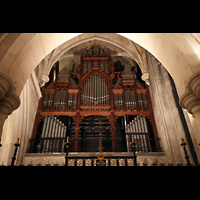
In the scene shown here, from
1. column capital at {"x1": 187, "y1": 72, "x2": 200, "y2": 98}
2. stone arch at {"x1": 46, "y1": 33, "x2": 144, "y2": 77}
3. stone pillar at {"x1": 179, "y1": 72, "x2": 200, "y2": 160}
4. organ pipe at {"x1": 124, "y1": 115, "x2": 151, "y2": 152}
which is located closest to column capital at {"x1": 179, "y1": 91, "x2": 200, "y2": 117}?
stone pillar at {"x1": 179, "y1": 72, "x2": 200, "y2": 160}

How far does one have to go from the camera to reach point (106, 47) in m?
13.7

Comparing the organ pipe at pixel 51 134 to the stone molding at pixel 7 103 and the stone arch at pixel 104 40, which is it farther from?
the stone molding at pixel 7 103

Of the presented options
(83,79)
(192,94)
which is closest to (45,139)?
(83,79)

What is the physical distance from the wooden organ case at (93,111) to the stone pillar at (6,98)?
4.72 meters

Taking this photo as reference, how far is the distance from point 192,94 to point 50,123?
7017 mm

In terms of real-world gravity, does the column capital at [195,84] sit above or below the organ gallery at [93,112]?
Answer: below

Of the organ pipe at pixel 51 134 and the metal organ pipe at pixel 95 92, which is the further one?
the metal organ pipe at pixel 95 92

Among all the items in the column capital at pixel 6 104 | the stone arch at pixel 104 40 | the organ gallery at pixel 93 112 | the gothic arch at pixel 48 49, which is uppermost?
the stone arch at pixel 104 40

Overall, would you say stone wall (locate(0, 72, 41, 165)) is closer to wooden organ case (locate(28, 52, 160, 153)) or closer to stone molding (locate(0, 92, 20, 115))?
wooden organ case (locate(28, 52, 160, 153))

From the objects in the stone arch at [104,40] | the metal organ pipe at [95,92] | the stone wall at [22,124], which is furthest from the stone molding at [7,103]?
the stone arch at [104,40]

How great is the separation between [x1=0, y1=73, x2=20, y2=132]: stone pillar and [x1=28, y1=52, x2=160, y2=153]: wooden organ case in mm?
4716

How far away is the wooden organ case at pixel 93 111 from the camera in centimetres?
877
